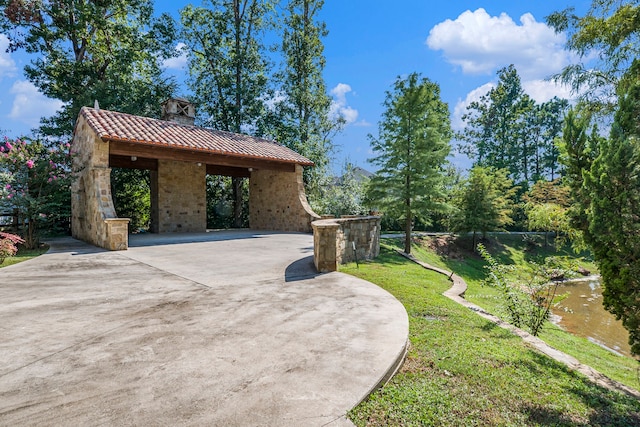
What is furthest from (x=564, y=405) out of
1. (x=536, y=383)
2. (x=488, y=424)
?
(x=488, y=424)

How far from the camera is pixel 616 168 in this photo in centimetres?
363

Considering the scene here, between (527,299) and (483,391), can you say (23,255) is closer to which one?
(483,391)

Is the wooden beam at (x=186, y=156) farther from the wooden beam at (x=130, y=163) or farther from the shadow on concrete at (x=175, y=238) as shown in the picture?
the shadow on concrete at (x=175, y=238)

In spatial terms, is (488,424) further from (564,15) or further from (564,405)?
(564,15)

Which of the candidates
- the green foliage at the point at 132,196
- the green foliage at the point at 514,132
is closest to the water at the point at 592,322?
the green foliage at the point at 132,196

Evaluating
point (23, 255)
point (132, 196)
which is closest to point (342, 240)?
point (23, 255)

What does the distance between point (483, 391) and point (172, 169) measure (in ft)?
45.3

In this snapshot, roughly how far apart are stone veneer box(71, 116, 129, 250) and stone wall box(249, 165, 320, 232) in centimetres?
639

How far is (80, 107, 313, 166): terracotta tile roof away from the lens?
9500mm

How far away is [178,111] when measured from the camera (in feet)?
49.3

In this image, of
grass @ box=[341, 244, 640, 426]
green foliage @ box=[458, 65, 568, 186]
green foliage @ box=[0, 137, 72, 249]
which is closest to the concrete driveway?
grass @ box=[341, 244, 640, 426]

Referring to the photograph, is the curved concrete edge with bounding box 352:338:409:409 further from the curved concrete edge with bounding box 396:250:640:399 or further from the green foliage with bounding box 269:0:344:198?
the green foliage with bounding box 269:0:344:198

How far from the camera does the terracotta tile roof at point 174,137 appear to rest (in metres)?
9.50

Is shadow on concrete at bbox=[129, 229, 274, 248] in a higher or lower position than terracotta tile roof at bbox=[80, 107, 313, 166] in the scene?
lower
